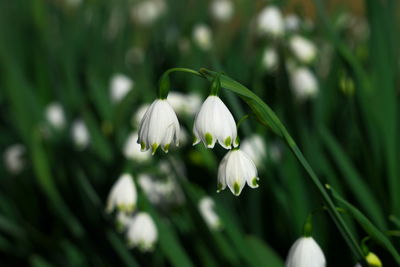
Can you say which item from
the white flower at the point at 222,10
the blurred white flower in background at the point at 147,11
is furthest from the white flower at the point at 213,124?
the blurred white flower in background at the point at 147,11

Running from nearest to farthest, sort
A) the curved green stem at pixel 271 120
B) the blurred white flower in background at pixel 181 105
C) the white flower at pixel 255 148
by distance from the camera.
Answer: the curved green stem at pixel 271 120 < the white flower at pixel 255 148 < the blurred white flower in background at pixel 181 105

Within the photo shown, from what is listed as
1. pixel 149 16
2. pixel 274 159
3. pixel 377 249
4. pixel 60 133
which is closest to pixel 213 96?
pixel 377 249

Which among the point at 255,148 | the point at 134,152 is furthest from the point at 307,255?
the point at 134,152

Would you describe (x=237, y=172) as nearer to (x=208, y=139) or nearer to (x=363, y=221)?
(x=208, y=139)

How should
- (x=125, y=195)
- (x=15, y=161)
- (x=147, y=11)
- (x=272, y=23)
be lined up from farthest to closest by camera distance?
(x=147, y=11)
(x=15, y=161)
(x=272, y=23)
(x=125, y=195)

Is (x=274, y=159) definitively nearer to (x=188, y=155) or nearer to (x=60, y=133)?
(x=188, y=155)

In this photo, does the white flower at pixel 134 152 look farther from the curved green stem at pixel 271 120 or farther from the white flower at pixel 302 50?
the curved green stem at pixel 271 120
